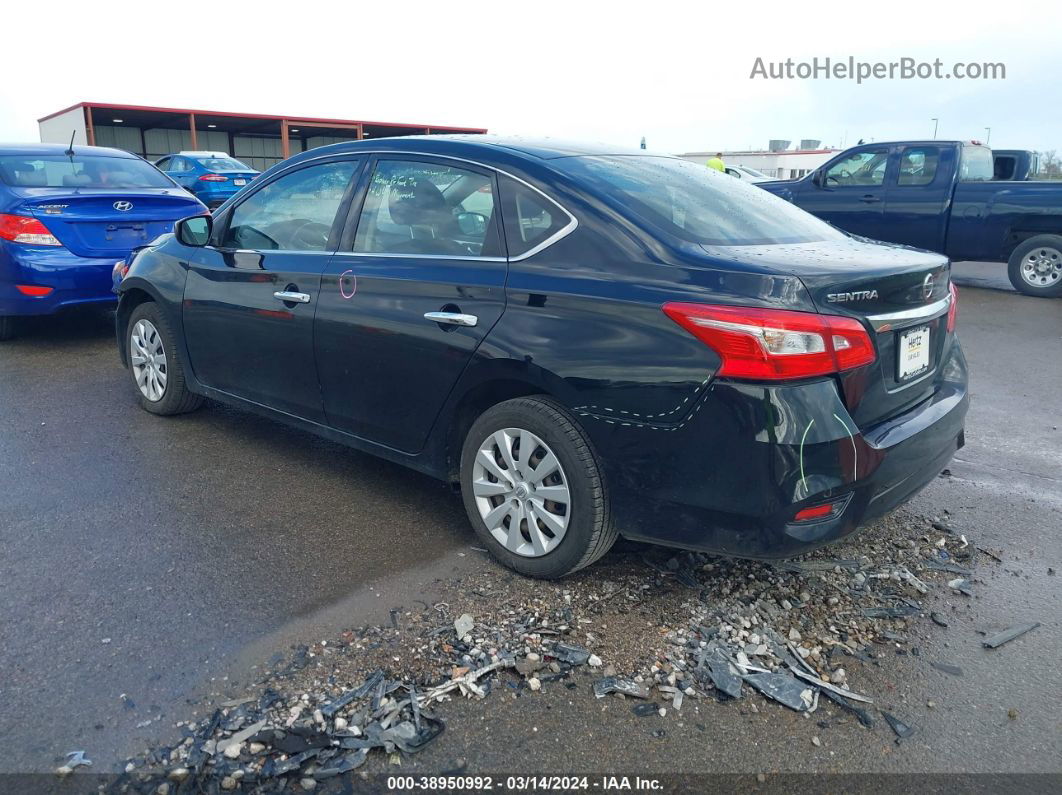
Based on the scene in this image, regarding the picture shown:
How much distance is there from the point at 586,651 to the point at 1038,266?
10.2m

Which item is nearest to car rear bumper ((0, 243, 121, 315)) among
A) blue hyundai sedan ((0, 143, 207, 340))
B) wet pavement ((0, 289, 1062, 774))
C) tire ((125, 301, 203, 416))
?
blue hyundai sedan ((0, 143, 207, 340))

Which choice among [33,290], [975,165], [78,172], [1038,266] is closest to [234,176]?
[78,172]

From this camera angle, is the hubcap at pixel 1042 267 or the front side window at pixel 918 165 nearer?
the hubcap at pixel 1042 267

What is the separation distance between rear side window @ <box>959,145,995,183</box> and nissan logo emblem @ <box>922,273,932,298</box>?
898 centimetres

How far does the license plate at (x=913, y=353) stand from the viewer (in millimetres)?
3188

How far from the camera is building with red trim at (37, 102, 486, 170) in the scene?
104 feet

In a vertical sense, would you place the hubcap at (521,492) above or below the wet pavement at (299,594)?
above

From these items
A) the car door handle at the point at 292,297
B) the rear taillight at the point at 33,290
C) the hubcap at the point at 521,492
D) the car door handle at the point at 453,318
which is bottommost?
the hubcap at the point at 521,492

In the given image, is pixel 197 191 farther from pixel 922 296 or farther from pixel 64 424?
pixel 922 296

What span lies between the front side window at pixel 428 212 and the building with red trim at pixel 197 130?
30759 mm

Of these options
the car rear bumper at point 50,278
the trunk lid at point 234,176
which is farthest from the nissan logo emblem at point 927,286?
the trunk lid at point 234,176

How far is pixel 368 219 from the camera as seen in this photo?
403cm

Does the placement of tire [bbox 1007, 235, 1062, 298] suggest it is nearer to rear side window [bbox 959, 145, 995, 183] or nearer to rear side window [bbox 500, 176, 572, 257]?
rear side window [bbox 959, 145, 995, 183]

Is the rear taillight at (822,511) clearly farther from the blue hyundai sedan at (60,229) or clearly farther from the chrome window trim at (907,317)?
the blue hyundai sedan at (60,229)
